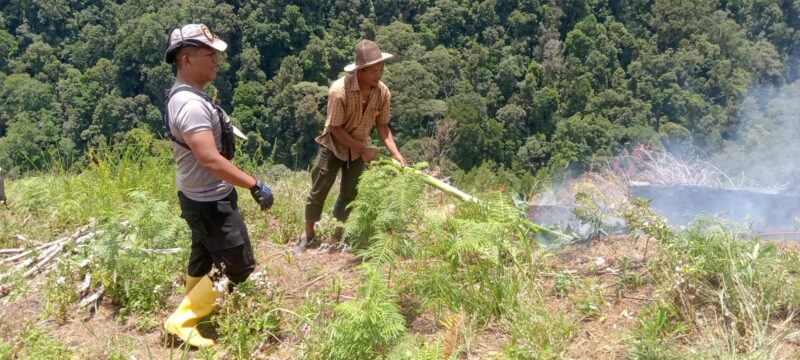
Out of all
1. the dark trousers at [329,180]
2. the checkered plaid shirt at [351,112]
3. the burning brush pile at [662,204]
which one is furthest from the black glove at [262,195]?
the burning brush pile at [662,204]

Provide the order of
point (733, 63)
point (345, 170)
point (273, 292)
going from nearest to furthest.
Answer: point (273, 292), point (345, 170), point (733, 63)

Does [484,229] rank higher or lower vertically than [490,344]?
higher

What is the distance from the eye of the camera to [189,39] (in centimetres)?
256

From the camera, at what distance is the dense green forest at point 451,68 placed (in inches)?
1194

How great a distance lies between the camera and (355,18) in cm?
3909

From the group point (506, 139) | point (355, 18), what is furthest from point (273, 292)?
point (355, 18)

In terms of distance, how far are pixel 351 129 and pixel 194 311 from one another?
63.7 inches

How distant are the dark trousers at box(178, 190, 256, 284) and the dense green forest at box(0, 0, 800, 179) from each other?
23.5m

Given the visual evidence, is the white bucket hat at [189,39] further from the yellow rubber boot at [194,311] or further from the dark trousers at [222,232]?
the yellow rubber boot at [194,311]

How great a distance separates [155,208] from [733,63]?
4145cm

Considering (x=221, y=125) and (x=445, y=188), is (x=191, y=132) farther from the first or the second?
(x=445, y=188)

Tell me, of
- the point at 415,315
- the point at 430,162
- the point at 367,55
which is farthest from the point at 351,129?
the point at 430,162

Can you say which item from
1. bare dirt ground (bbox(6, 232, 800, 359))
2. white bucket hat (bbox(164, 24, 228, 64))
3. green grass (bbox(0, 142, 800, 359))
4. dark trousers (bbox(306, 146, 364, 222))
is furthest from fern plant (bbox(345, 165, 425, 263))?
white bucket hat (bbox(164, 24, 228, 64))

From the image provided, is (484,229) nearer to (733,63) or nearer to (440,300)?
(440,300)
